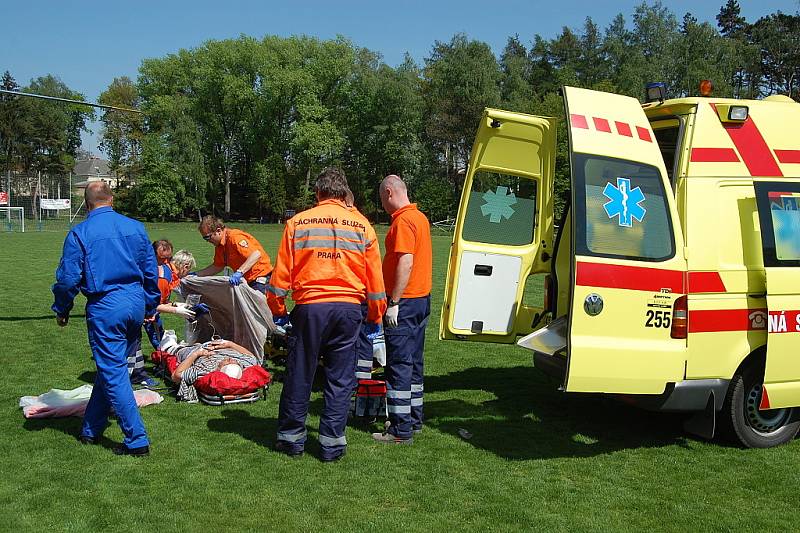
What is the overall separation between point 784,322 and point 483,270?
252cm

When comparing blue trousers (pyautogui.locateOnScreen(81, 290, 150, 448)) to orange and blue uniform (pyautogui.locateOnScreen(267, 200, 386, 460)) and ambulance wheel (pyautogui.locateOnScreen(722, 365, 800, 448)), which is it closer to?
orange and blue uniform (pyautogui.locateOnScreen(267, 200, 386, 460))

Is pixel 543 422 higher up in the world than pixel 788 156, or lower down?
lower down

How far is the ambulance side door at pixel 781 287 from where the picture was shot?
5762 millimetres

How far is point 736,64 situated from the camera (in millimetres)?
A: 66250

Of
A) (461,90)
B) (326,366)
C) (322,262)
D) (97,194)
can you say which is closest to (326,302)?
(322,262)

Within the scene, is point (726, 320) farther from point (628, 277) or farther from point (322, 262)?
point (322, 262)

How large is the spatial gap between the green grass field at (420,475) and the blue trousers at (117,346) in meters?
0.28

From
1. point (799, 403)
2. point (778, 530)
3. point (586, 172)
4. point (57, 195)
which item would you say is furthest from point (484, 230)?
point (57, 195)

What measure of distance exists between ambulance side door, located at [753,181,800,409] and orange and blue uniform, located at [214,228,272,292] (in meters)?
5.25

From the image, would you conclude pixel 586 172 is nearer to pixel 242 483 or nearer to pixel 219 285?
pixel 242 483

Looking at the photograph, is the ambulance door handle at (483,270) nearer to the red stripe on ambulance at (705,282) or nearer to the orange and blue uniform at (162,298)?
the red stripe on ambulance at (705,282)

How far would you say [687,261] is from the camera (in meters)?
5.62

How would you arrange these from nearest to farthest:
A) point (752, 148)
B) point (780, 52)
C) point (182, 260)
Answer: point (752, 148) < point (182, 260) < point (780, 52)

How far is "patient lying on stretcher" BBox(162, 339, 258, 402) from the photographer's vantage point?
7.36 m
